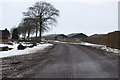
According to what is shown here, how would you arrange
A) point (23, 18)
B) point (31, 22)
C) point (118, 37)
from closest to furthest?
point (118, 37) → point (31, 22) → point (23, 18)

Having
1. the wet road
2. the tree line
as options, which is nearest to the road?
the wet road

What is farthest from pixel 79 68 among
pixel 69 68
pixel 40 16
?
pixel 40 16

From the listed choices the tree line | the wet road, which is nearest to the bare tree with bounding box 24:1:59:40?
the tree line

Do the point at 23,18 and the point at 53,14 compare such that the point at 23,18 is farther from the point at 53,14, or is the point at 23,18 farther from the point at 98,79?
the point at 98,79

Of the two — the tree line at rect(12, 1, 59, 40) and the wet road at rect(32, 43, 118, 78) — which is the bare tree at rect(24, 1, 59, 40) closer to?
the tree line at rect(12, 1, 59, 40)

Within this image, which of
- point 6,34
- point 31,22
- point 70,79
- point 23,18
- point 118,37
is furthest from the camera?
point 6,34

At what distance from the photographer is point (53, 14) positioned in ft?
217

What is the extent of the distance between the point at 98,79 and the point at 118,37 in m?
20.5

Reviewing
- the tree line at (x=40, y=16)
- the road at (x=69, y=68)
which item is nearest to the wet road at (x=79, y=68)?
the road at (x=69, y=68)

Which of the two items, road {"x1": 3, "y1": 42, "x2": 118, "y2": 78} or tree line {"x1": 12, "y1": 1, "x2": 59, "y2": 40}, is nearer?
road {"x1": 3, "y1": 42, "x2": 118, "y2": 78}

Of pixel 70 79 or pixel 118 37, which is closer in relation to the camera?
pixel 70 79

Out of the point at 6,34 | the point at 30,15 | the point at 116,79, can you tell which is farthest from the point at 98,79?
the point at 6,34

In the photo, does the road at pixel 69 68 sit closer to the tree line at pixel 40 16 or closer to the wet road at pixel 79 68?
the wet road at pixel 79 68

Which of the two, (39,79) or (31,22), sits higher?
(31,22)
